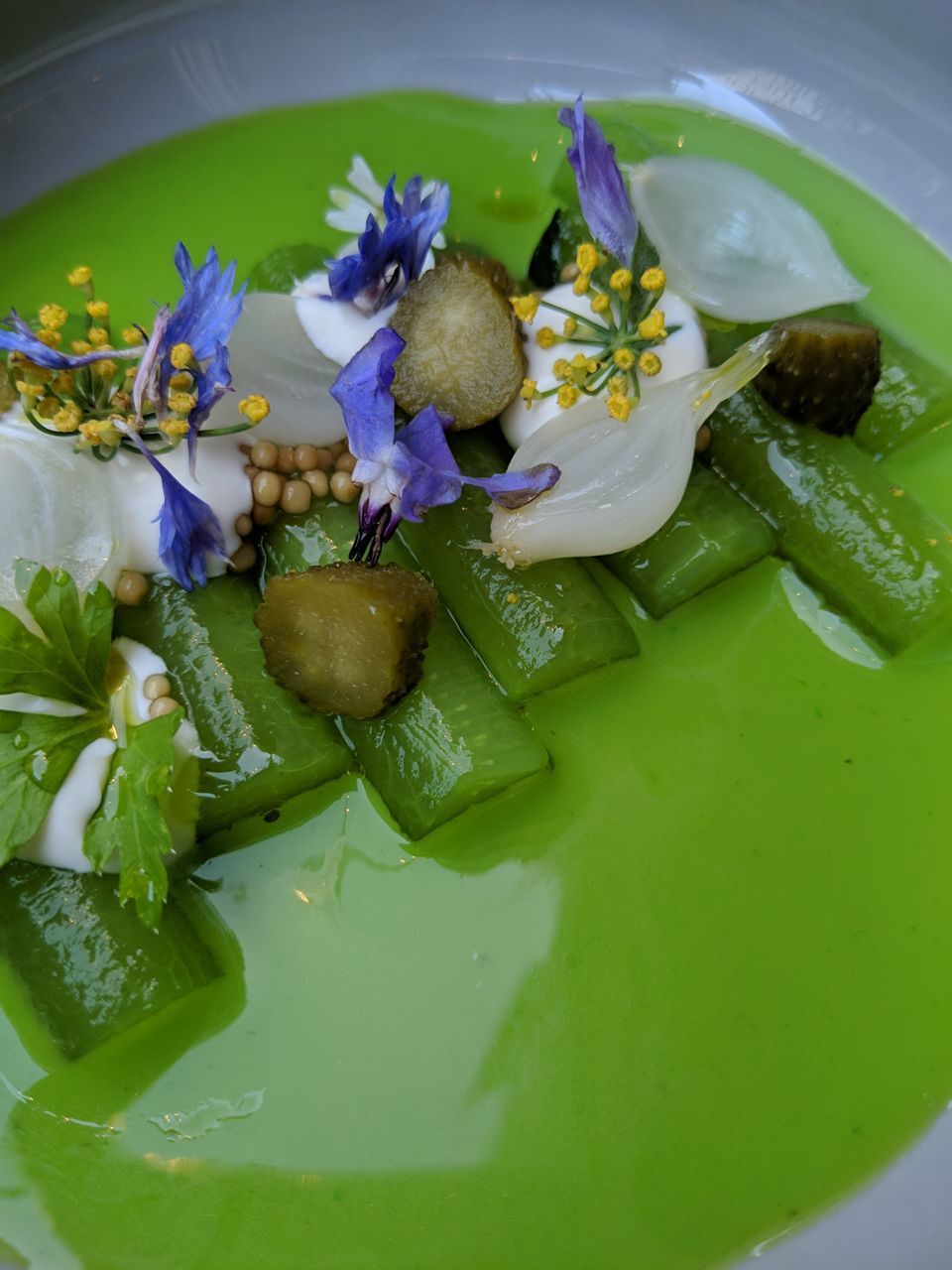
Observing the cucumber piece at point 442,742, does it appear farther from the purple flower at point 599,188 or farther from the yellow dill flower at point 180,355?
the purple flower at point 599,188

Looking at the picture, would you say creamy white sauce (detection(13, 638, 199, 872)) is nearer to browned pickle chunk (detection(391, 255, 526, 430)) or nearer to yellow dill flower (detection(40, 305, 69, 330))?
yellow dill flower (detection(40, 305, 69, 330))

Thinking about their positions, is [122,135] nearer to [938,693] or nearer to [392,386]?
[392,386]

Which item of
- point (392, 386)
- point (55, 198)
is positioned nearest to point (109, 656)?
point (392, 386)

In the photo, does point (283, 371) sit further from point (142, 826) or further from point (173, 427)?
point (142, 826)

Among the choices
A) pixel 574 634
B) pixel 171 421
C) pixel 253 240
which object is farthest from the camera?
pixel 253 240

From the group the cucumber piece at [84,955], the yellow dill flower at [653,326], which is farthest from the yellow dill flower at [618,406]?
the cucumber piece at [84,955]

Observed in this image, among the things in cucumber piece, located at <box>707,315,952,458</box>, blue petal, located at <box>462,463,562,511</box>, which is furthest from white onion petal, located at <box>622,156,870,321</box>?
blue petal, located at <box>462,463,562,511</box>
